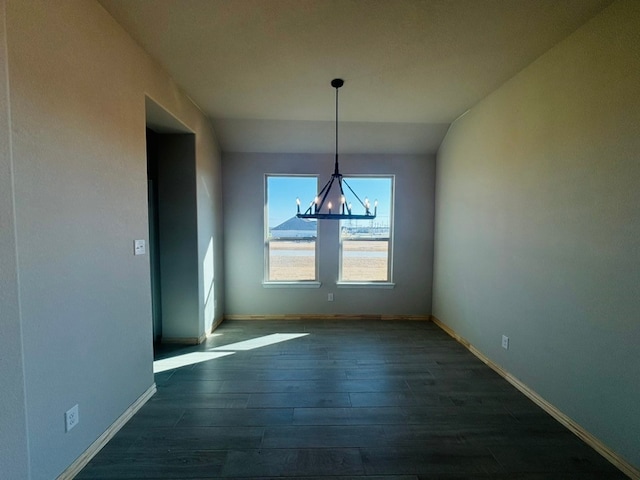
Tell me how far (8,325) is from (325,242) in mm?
3527

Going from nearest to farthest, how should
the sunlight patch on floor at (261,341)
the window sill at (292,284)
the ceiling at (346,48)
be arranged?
the ceiling at (346,48) < the sunlight patch on floor at (261,341) < the window sill at (292,284)

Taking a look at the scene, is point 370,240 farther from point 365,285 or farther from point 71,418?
point 71,418

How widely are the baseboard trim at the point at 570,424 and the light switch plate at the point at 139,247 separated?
11.5 ft

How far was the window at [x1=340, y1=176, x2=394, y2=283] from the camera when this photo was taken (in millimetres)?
4355

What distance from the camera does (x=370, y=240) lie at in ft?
14.5

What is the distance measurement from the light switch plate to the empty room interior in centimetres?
2

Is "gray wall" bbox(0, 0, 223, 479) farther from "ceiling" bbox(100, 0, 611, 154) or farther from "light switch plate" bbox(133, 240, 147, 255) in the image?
"ceiling" bbox(100, 0, 611, 154)

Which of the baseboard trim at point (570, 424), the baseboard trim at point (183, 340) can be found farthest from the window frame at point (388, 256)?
the baseboard trim at point (183, 340)

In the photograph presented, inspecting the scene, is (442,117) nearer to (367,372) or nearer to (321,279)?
(321,279)

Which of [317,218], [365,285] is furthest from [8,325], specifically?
[365,285]

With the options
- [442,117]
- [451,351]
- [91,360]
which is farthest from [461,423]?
[442,117]

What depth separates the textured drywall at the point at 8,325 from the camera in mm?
1083

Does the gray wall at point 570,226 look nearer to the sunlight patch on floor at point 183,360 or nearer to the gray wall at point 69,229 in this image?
the sunlight patch on floor at point 183,360

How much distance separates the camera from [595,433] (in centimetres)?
182
